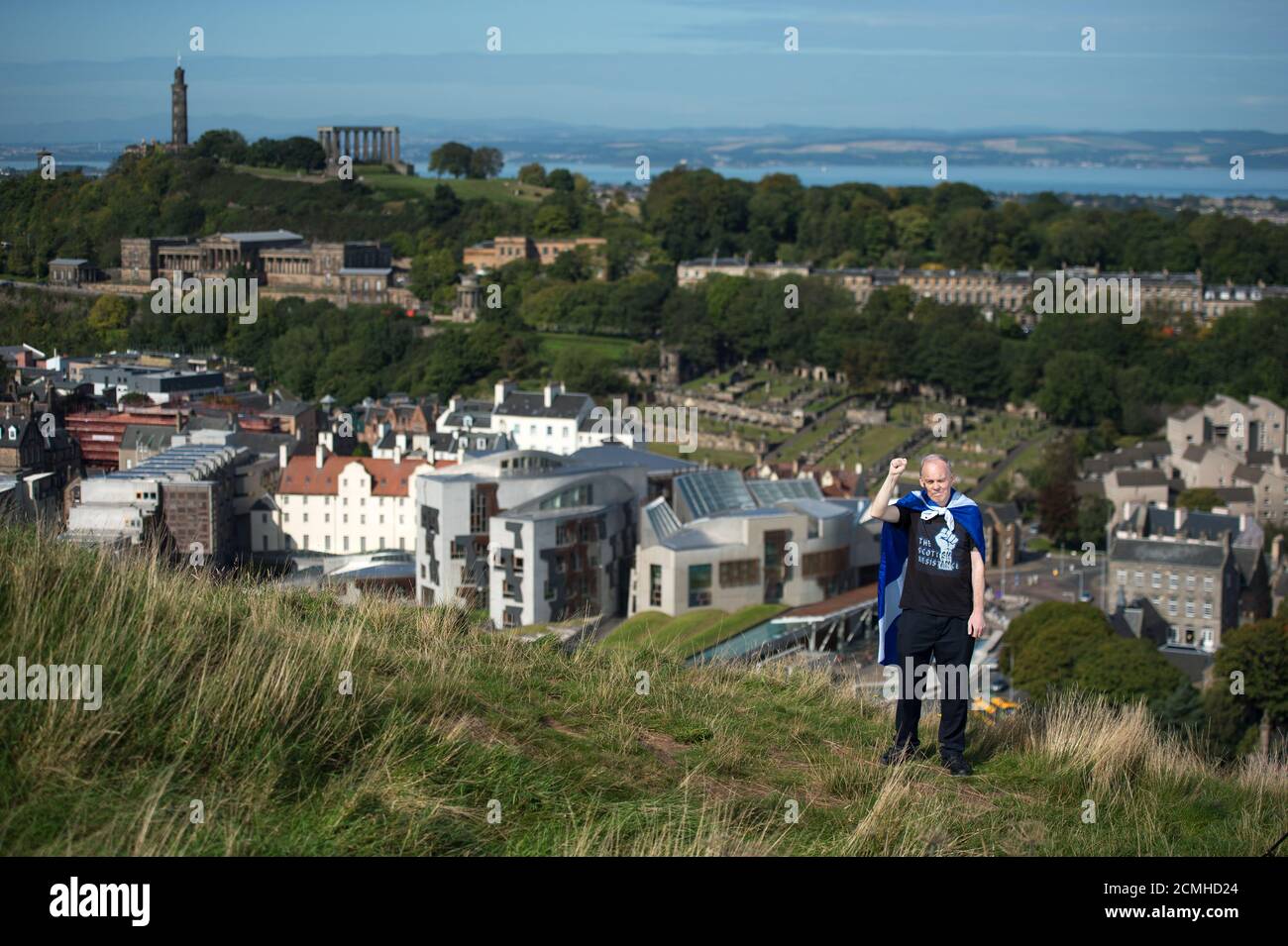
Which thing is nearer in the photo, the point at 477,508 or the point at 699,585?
the point at 699,585

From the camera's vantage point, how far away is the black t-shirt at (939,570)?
5.74 m

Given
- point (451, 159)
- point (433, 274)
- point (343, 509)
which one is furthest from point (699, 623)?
point (451, 159)

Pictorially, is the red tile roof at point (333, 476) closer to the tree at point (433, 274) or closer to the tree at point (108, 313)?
the tree at point (108, 313)

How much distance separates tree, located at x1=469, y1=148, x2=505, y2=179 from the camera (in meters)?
94.9

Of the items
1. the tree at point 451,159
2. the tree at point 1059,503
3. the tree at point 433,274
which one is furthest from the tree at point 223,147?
the tree at point 1059,503

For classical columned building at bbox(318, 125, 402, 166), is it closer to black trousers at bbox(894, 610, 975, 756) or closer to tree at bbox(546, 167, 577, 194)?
tree at bbox(546, 167, 577, 194)

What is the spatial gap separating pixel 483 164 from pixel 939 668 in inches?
3592

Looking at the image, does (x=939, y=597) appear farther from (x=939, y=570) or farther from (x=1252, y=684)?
(x=1252, y=684)

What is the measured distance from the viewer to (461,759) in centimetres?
511

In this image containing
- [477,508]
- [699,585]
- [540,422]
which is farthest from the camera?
[540,422]

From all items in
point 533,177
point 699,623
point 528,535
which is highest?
point 533,177

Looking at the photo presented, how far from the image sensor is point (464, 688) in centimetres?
588

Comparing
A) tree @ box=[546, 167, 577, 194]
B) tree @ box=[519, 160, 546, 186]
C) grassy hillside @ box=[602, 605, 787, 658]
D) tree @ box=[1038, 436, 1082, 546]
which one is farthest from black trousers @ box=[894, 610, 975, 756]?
tree @ box=[519, 160, 546, 186]

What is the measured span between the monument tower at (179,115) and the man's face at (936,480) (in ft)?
245
